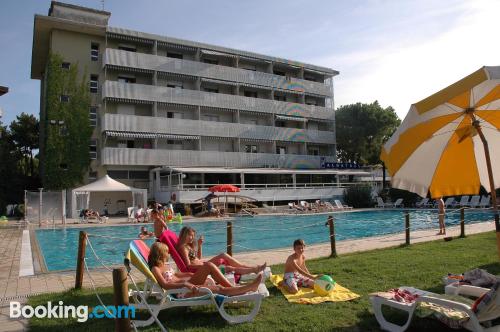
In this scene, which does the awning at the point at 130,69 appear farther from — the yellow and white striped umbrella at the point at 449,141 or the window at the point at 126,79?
the yellow and white striped umbrella at the point at 449,141

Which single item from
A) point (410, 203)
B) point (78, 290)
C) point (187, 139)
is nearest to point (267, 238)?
point (78, 290)

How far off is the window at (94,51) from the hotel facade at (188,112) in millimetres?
98

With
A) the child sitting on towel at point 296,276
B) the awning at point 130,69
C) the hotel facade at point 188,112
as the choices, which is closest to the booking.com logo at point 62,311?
the child sitting on towel at point 296,276

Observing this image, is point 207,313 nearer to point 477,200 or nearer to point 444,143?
point 444,143

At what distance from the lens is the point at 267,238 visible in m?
17.7

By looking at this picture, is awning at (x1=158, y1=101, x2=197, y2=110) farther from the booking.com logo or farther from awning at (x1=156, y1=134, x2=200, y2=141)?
the booking.com logo

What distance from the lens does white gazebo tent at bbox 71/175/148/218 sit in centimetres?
2422

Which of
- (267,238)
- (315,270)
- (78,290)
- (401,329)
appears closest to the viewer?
(401,329)

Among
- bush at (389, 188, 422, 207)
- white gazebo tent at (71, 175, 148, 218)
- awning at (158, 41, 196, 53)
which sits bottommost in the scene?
bush at (389, 188, 422, 207)

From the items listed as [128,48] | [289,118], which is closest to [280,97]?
[289,118]

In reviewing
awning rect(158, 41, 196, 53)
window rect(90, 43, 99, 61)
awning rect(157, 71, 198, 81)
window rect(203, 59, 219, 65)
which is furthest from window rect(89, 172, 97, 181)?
window rect(203, 59, 219, 65)

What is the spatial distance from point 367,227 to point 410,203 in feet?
46.4

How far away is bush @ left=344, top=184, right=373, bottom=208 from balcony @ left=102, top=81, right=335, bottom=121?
34.4 ft

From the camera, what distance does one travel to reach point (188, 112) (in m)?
35.8
